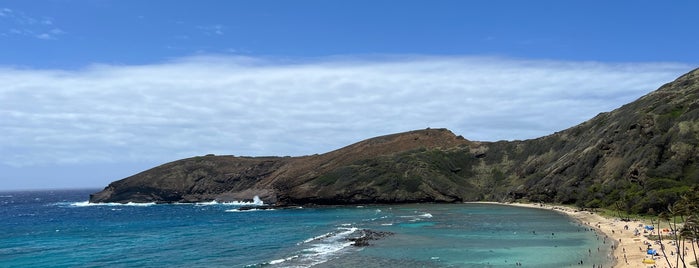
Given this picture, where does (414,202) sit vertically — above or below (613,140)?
below

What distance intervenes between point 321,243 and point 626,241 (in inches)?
1639

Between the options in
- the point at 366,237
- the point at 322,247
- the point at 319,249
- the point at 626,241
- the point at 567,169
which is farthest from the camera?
the point at 567,169

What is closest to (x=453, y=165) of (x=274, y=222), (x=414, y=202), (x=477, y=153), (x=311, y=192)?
(x=477, y=153)

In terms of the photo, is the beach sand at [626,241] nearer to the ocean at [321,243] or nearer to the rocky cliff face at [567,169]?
the ocean at [321,243]

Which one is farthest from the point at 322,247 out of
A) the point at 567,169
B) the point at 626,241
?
the point at 567,169

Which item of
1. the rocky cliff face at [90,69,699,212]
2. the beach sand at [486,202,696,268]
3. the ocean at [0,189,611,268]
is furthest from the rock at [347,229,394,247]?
the rocky cliff face at [90,69,699,212]

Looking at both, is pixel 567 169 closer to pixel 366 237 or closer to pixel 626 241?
pixel 626 241

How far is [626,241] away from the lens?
71125 mm

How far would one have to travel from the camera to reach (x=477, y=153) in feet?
655

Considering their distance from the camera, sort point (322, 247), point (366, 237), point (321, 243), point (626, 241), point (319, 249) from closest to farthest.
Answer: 1. point (626, 241)
2. point (319, 249)
3. point (322, 247)
4. point (321, 243)
5. point (366, 237)

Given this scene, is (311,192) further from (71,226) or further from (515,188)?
(71,226)

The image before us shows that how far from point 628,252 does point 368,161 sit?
134m

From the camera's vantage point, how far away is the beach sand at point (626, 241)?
56312 millimetres

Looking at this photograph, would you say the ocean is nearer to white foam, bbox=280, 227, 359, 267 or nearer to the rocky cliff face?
white foam, bbox=280, 227, 359, 267
